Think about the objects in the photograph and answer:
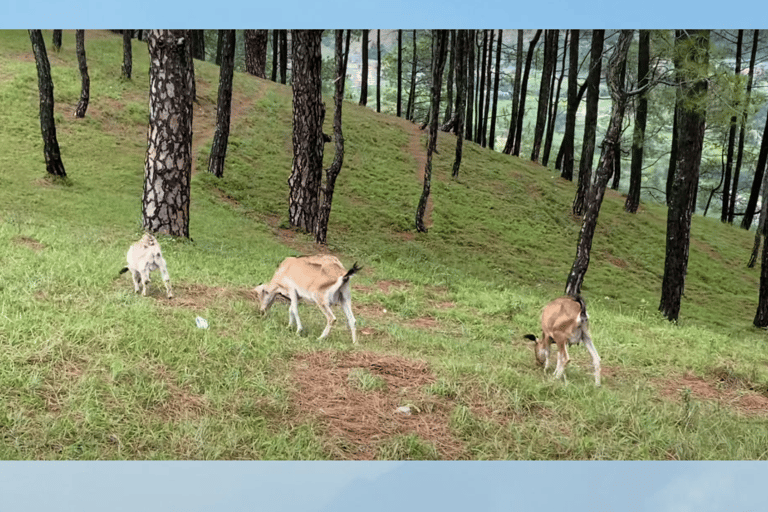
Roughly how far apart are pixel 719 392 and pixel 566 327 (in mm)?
1819

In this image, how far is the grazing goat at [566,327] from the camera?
5.14 meters

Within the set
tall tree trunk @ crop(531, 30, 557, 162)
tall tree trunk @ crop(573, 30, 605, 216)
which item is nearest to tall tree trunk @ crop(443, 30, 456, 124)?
tall tree trunk @ crop(531, 30, 557, 162)

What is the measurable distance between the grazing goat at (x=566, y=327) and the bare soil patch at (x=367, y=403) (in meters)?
1.10

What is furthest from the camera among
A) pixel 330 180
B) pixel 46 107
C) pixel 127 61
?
pixel 127 61

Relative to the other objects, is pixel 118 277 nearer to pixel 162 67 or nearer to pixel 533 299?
pixel 162 67

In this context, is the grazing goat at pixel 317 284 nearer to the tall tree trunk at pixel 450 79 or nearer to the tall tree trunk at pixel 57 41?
the tall tree trunk at pixel 450 79

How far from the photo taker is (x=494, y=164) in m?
22.4

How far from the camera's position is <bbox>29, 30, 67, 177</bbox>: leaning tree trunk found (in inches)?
441

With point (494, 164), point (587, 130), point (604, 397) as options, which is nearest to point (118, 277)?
point (604, 397)

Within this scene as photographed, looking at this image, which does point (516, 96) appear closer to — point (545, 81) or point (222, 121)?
point (545, 81)

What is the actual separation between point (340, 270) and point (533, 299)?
4.43 metres

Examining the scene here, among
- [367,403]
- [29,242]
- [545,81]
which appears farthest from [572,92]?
[367,403]

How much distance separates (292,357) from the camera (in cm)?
493

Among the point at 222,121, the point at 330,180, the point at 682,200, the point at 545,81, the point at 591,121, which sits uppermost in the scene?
the point at 545,81
